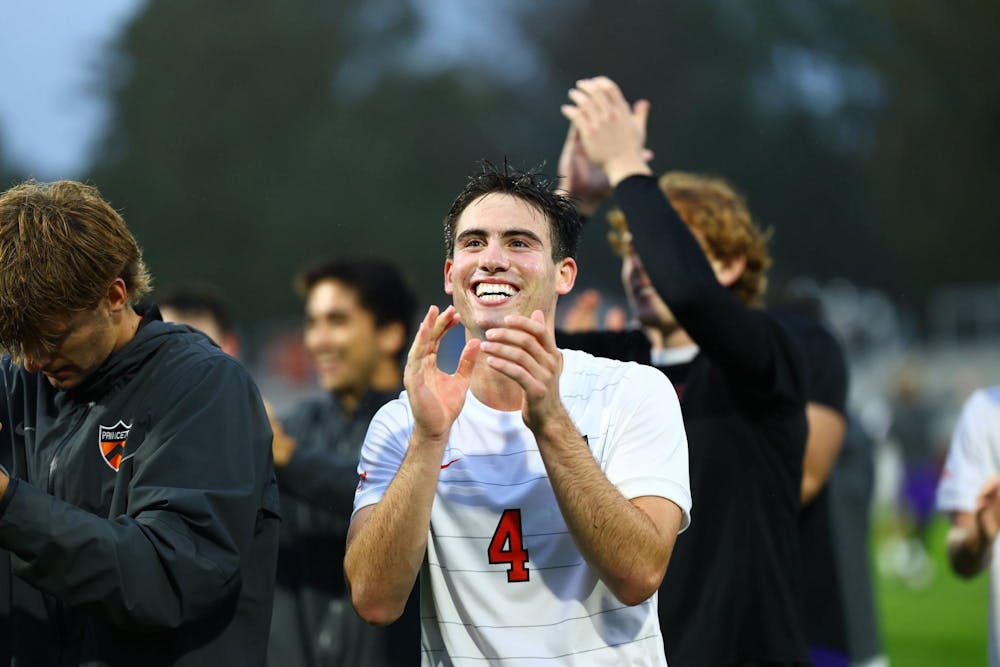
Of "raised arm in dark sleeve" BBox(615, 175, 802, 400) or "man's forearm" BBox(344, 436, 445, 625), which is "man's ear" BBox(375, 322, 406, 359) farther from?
"man's forearm" BBox(344, 436, 445, 625)

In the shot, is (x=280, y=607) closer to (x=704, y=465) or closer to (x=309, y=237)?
(x=704, y=465)

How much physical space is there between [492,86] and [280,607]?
1964 centimetres

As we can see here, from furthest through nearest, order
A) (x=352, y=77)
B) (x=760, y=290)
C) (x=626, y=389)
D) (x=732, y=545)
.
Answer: (x=352, y=77) < (x=760, y=290) < (x=732, y=545) < (x=626, y=389)

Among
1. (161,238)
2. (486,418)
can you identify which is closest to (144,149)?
(161,238)

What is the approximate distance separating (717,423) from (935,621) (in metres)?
8.97

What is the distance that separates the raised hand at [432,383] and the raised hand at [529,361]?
0.14m

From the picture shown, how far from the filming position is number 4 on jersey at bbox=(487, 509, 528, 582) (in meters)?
2.64

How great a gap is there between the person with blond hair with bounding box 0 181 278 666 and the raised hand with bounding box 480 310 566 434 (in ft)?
1.87

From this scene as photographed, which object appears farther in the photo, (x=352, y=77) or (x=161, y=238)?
(x=352, y=77)

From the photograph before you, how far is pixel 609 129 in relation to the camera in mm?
3684

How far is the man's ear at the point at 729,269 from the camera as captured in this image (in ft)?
13.1

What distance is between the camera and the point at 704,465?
3.52 metres

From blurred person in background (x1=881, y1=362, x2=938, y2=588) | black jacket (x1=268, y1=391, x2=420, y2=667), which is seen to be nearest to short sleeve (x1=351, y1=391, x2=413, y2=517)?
black jacket (x1=268, y1=391, x2=420, y2=667)

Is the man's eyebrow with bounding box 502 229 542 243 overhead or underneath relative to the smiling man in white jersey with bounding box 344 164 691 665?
overhead
